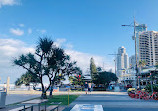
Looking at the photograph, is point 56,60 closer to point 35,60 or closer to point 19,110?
point 35,60

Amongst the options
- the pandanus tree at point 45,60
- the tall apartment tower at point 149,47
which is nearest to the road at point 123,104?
the pandanus tree at point 45,60

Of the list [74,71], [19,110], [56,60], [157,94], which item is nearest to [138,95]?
[157,94]

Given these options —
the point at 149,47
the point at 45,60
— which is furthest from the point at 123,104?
the point at 149,47

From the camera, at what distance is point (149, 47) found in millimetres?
159375

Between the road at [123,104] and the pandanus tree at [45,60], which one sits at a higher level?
the pandanus tree at [45,60]

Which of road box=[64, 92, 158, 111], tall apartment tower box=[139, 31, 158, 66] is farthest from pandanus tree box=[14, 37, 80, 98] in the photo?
tall apartment tower box=[139, 31, 158, 66]

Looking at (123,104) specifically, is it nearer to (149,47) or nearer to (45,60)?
(45,60)

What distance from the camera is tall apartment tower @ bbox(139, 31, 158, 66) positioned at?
15762 cm

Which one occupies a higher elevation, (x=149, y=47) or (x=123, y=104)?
(x=149, y=47)

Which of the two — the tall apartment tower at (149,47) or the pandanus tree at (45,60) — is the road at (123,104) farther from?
the tall apartment tower at (149,47)

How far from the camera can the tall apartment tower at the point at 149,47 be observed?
158 metres

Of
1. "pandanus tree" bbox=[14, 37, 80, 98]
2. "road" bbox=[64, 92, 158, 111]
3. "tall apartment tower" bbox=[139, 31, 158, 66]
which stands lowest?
"road" bbox=[64, 92, 158, 111]

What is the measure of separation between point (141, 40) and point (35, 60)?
162m

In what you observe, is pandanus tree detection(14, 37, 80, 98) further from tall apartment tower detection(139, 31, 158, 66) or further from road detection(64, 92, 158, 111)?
tall apartment tower detection(139, 31, 158, 66)
